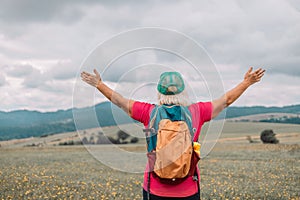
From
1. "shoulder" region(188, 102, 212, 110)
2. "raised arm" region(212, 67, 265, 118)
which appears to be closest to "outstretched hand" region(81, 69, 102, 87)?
"shoulder" region(188, 102, 212, 110)

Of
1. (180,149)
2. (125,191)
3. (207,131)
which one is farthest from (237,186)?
(180,149)

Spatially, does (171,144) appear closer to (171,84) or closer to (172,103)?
(172,103)

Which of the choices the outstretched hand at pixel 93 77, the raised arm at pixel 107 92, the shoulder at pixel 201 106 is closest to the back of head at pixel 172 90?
the shoulder at pixel 201 106

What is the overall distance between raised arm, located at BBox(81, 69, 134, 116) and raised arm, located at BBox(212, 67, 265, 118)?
106 centimetres

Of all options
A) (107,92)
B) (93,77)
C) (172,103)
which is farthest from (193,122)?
(93,77)

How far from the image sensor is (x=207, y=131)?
536cm

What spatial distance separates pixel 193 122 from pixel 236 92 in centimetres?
82

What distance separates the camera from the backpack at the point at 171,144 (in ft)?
14.8

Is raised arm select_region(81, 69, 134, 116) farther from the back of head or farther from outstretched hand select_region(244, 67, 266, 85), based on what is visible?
outstretched hand select_region(244, 67, 266, 85)

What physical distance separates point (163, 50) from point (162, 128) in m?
1.15

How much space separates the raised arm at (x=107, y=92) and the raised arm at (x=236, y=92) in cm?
106

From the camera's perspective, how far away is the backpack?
450 centimetres

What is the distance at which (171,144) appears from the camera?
449 cm

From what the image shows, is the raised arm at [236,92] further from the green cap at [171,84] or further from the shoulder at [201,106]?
the green cap at [171,84]
